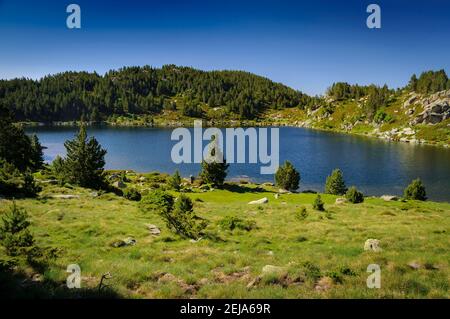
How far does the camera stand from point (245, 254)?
63.3 ft

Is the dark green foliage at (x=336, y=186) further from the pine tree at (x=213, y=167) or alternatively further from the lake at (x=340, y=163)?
the pine tree at (x=213, y=167)

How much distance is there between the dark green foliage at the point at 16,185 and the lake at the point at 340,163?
176ft

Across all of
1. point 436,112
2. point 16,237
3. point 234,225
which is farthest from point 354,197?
point 436,112

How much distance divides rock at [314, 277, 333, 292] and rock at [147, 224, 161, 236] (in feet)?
47.4

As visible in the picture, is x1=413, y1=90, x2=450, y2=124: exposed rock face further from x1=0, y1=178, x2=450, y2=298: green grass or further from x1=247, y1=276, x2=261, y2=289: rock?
x1=247, y1=276, x2=261, y2=289: rock

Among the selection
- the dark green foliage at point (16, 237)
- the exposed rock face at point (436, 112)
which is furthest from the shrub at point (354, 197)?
the exposed rock face at point (436, 112)

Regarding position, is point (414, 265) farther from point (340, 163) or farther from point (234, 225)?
point (340, 163)

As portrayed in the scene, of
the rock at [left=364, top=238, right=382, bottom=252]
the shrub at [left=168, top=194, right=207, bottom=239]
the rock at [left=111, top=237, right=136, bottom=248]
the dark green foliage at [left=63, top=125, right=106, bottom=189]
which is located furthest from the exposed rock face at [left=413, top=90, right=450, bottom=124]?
the rock at [left=111, top=237, right=136, bottom=248]

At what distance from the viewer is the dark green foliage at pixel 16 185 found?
36.7m

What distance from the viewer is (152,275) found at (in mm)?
14633

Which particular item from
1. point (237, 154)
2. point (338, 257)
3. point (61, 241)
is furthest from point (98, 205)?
point (237, 154)

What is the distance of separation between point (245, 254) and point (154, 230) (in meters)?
9.65

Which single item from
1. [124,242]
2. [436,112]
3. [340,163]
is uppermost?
[436,112]
